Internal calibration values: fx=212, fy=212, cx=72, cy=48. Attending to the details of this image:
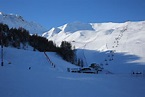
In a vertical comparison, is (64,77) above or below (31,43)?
below

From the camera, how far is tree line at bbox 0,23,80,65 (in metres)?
89.8

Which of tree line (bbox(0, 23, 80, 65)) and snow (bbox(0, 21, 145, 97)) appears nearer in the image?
snow (bbox(0, 21, 145, 97))

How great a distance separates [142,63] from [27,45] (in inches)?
2409

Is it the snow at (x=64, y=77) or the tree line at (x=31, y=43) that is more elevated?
the tree line at (x=31, y=43)

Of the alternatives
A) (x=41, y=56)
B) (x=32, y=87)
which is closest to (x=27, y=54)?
(x=41, y=56)

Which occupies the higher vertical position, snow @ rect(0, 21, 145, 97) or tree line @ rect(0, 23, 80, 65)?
tree line @ rect(0, 23, 80, 65)

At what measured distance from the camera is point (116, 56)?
13712 centimetres

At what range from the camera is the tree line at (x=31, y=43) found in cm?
8975

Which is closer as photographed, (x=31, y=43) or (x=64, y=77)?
(x=64, y=77)

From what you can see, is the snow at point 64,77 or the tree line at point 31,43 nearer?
the snow at point 64,77

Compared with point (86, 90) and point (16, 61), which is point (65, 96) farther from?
point (16, 61)

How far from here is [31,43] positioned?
337 feet

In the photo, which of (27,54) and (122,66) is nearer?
(27,54)

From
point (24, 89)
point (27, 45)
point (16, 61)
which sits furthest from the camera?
point (27, 45)
